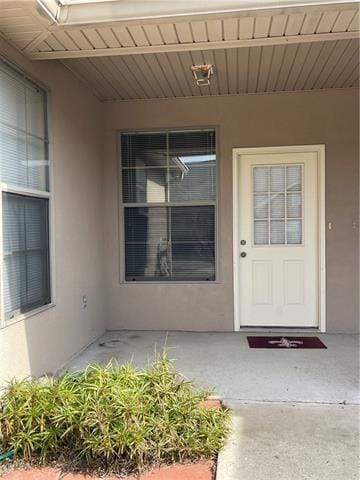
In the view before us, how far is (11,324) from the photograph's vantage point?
2754 millimetres

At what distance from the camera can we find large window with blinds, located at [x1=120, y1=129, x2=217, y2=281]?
15.2 feet

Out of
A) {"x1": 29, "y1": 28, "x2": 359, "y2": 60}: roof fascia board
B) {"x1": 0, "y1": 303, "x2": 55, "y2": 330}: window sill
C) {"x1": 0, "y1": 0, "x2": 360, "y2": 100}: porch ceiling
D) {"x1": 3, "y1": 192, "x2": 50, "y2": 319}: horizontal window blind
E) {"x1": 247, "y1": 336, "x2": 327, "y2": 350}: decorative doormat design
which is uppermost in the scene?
{"x1": 0, "y1": 0, "x2": 360, "y2": 100}: porch ceiling

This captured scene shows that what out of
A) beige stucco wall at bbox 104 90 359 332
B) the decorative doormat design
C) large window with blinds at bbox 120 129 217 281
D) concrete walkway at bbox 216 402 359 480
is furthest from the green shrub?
large window with blinds at bbox 120 129 217 281

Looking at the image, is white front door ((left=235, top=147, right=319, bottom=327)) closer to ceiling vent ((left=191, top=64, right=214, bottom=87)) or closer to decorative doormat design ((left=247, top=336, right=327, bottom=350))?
decorative doormat design ((left=247, top=336, right=327, bottom=350))

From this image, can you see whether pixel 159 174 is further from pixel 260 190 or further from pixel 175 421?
pixel 175 421

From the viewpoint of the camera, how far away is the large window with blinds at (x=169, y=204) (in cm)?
464

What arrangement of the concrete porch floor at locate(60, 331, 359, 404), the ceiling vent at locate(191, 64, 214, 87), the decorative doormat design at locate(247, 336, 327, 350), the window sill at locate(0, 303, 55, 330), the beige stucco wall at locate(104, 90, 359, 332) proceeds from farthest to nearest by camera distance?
the beige stucco wall at locate(104, 90, 359, 332) → the decorative doormat design at locate(247, 336, 327, 350) → the ceiling vent at locate(191, 64, 214, 87) → the concrete porch floor at locate(60, 331, 359, 404) → the window sill at locate(0, 303, 55, 330)

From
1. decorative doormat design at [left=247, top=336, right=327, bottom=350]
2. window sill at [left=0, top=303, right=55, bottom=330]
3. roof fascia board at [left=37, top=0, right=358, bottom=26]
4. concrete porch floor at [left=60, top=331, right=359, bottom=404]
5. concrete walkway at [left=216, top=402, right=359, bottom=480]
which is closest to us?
concrete walkway at [left=216, top=402, right=359, bottom=480]

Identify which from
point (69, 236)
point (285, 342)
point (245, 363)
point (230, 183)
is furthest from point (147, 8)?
point (285, 342)

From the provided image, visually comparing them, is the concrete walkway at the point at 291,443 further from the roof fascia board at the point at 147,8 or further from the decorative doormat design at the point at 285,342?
the roof fascia board at the point at 147,8

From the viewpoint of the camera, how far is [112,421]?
2.05 m

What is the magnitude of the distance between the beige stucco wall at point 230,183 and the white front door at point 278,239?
0.15 meters

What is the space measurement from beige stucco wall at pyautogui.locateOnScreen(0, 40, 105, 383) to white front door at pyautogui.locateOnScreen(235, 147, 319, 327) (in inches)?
61.9

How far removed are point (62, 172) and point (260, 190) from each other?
2167 mm
